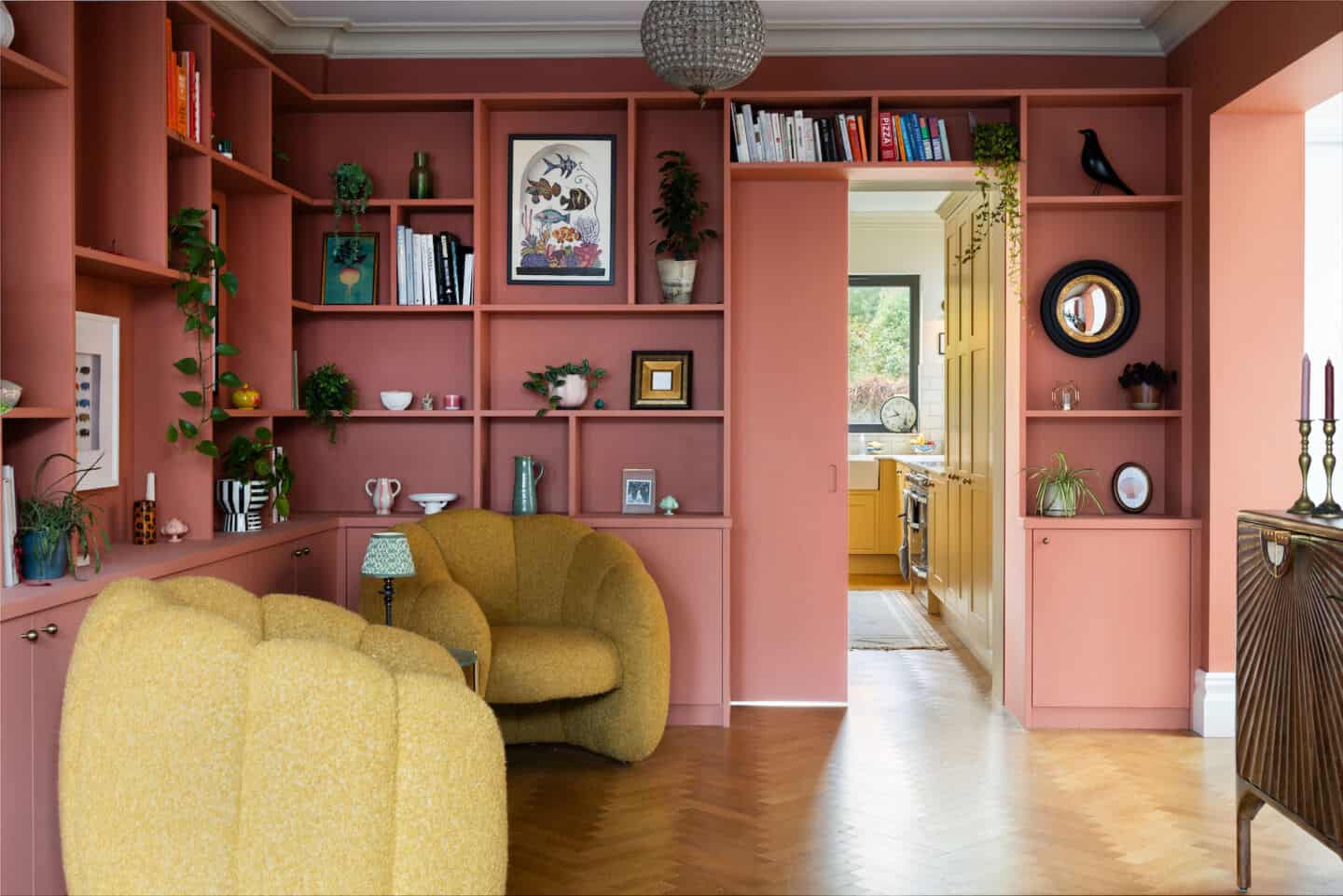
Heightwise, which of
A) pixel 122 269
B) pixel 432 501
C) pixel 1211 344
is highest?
pixel 122 269

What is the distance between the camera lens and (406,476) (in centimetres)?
521

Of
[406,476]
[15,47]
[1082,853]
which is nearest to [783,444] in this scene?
[406,476]

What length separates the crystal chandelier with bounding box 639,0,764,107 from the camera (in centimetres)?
345

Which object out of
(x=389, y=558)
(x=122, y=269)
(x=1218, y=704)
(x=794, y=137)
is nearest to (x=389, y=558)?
(x=389, y=558)

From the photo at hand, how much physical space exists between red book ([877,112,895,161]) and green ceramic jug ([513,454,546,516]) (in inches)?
76.2

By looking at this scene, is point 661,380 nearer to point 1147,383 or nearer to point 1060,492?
point 1060,492

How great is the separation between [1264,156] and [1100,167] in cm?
60

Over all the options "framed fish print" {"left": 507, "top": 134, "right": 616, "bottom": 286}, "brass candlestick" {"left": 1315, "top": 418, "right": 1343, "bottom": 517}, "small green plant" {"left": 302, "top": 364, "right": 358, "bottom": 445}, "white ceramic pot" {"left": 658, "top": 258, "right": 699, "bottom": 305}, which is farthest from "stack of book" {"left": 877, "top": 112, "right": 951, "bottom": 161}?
"small green plant" {"left": 302, "top": 364, "right": 358, "bottom": 445}

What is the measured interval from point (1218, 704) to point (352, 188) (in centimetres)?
406

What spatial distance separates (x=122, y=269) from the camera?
3490 millimetres

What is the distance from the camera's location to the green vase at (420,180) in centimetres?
497

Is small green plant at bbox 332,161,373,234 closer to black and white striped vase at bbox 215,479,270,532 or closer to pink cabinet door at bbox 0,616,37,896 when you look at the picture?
black and white striped vase at bbox 215,479,270,532

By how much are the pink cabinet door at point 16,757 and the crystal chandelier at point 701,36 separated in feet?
7.45

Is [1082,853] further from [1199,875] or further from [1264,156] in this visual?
[1264,156]
